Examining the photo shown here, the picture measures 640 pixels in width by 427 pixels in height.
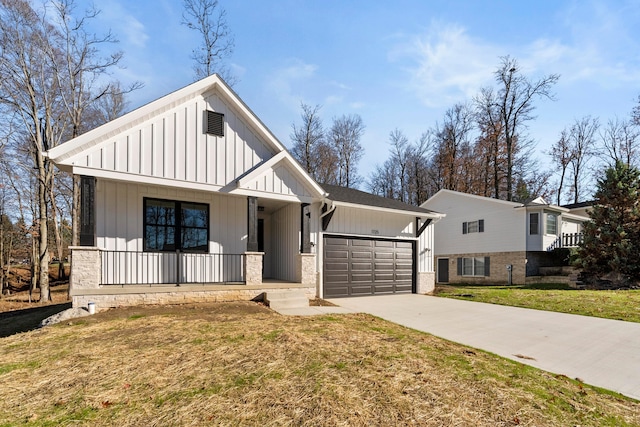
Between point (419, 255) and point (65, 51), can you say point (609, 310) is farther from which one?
point (65, 51)

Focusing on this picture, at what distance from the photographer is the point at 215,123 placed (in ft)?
29.6

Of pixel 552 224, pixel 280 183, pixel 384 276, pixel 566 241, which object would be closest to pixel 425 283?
pixel 384 276

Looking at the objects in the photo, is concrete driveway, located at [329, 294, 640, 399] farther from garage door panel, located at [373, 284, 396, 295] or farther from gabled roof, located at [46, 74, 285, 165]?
gabled roof, located at [46, 74, 285, 165]

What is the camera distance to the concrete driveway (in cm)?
450

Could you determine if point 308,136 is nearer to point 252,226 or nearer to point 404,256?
point 404,256

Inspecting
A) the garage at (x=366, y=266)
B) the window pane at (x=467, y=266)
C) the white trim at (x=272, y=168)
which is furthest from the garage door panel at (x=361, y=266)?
the window pane at (x=467, y=266)

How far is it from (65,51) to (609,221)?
28.4 meters

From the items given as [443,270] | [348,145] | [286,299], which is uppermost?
[348,145]

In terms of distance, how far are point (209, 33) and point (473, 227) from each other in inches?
813

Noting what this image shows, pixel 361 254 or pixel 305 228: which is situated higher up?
pixel 305 228

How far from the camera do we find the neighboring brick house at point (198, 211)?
742 centimetres

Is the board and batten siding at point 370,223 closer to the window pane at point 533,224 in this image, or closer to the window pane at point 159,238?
the window pane at point 159,238

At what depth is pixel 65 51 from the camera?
48.0 ft

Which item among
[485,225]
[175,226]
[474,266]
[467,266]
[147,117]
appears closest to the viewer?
[147,117]
